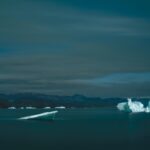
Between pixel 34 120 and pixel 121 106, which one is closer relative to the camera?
pixel 34 120

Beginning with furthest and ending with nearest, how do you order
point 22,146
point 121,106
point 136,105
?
point 121,106 < point 136,105 < point 22,146

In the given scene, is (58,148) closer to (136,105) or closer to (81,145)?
(81,145)

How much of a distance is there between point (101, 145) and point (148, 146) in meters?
4.02

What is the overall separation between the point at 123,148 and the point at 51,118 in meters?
48.7

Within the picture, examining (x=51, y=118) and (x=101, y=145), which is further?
(x=51, y=118)

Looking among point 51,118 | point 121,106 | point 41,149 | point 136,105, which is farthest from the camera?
point 121,106

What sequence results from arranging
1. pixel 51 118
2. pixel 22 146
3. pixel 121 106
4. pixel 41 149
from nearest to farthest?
pixel 41 149 → pixel 22 146 → pixel 51 118 → pixel 121 106

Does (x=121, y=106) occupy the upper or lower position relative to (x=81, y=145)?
upper

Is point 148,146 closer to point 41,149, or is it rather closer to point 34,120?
point 41,149

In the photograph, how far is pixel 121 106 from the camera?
132375 mm

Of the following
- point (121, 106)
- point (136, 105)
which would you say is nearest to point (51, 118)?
point (136, 105)

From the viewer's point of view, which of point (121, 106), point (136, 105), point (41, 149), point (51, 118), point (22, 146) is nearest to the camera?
point (41, 149)

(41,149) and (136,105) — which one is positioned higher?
(136,105)

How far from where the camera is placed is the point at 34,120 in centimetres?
8406
